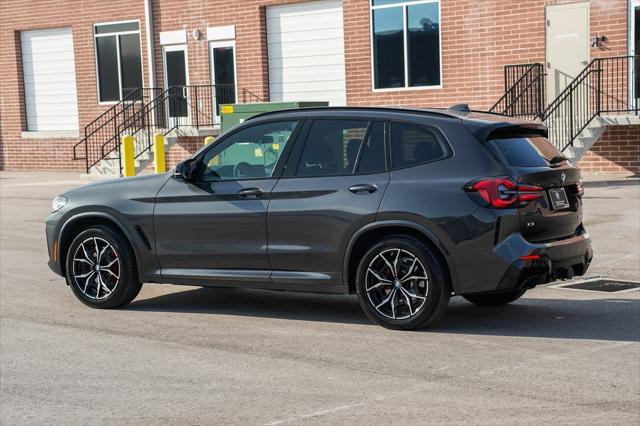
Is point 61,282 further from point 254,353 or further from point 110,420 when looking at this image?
point 110,420

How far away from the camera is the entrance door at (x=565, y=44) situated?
71.3 ft

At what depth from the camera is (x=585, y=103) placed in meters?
21.5

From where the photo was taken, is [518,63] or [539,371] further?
[518,63]

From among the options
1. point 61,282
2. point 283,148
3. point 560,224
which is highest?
point 283,148

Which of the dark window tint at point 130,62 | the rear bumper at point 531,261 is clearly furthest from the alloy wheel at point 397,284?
the dark window tint at point 130,62

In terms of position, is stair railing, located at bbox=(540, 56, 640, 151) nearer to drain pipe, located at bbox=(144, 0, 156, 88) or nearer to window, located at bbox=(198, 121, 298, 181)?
drain pipe, located at bbox=(144, 0, 156, 88)

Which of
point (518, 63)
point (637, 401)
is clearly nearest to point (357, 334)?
point (637, 401)

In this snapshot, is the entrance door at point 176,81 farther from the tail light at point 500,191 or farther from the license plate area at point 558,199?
the tail light at point 500,191

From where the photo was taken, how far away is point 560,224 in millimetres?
8195

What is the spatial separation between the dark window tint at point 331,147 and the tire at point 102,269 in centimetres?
186

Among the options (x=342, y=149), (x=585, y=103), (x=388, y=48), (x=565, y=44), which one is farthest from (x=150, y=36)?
(x=342, y=149)

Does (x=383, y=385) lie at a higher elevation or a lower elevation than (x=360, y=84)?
lower

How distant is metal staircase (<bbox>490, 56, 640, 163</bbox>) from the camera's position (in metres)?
20.4

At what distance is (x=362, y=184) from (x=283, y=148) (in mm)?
873
